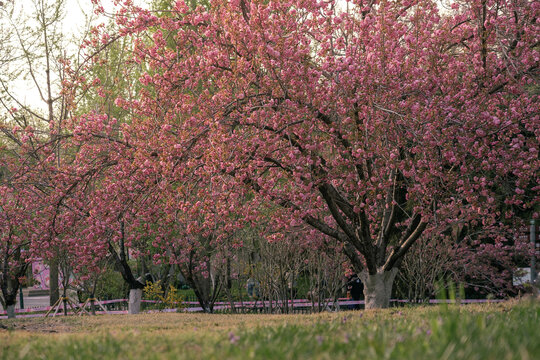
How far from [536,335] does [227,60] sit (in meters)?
6.64

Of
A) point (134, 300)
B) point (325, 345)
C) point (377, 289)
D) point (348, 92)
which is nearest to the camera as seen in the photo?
point (325, 345)

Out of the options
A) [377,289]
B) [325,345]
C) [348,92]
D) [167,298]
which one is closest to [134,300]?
[167,298]

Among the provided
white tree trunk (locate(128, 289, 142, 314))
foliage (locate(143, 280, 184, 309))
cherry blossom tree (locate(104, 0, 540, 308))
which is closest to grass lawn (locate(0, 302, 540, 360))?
cherry blossom tree (locate(104, 0, 540, 308))

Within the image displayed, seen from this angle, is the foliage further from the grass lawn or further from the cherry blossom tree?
→ the grass lawn

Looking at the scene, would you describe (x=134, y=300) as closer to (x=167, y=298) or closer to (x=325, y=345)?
(x=167, y=298)

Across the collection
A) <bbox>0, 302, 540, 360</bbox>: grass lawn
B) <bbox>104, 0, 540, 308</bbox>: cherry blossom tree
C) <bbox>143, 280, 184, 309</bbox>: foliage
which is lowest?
<bbox>143, 280, 184, 309</bbox>: foliage

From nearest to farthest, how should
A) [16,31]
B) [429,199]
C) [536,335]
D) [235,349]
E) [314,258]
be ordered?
[235,349] < [536,335] < [429,199] < [314,258] < [16,31]

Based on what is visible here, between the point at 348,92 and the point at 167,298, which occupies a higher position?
the point at 348,92

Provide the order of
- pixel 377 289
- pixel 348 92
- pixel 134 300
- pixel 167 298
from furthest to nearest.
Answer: pixel 167 298, pixel 134 300, pixel 377 289, pixel 348 92

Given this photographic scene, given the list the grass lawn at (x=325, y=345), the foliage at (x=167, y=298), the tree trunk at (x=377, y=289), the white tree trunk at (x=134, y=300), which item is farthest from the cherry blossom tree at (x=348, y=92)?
the foliage at (x=167, y=298)

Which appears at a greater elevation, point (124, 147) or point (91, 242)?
point (124, 147)

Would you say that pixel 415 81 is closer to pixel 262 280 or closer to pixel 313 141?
pixel 313 141

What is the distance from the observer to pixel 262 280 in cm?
1670

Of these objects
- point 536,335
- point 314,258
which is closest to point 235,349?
point 536,335
